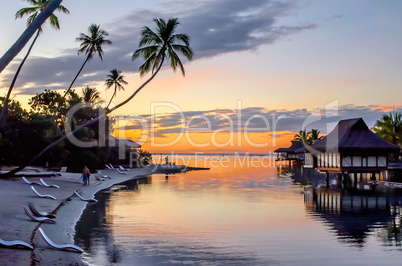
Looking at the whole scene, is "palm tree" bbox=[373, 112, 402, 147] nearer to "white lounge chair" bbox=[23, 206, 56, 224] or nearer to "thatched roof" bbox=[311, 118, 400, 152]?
"thatched roof" bbox=[311, 118, 400, 152]

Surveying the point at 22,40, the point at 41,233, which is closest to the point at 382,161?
the point at 41,233

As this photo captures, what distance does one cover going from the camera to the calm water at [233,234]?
13.5 m

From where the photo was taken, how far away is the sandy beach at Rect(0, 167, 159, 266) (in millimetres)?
11773

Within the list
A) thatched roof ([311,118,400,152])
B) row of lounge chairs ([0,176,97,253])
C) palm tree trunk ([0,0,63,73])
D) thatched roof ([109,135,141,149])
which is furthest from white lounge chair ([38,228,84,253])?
thatched roof ([109,135,141,149])

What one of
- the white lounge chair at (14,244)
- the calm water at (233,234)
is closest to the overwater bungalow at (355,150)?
the calm water at (233,234)

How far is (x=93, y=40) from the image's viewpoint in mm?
35250

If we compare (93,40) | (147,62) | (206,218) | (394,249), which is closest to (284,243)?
(394,249)

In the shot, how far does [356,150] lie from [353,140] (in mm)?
996

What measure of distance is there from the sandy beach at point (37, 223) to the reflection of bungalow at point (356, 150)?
874 inches

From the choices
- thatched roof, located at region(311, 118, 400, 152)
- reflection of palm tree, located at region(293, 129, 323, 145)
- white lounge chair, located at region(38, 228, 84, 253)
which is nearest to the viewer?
white lounge chair, located at region(38, 228, 84, 253)

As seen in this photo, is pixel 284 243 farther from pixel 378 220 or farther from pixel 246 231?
pixel 378 220

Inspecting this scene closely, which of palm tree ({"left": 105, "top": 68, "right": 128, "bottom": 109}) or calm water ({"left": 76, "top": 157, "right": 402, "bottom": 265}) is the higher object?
palm tree ({"left": 105, "top": 68, "right": 128, "bottom": 109})

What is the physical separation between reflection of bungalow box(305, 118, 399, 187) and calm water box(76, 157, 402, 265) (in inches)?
608

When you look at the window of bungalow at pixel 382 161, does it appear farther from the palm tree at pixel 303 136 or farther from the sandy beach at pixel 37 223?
the palm tree at pixel 303 136
